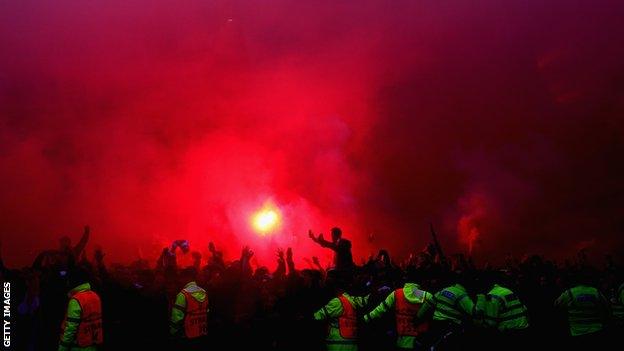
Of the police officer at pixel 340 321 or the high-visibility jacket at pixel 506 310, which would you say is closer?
the high-visibility jacket at pixel 506 310

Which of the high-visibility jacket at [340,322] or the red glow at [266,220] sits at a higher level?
the red glow at [266,220]

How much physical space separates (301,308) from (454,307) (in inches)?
126

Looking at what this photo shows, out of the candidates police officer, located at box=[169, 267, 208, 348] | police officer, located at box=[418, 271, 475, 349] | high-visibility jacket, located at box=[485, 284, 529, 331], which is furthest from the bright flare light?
high-visibility jacket, located at box=[485, 284, 529, 331]

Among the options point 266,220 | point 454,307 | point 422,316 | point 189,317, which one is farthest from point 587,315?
point 266,220

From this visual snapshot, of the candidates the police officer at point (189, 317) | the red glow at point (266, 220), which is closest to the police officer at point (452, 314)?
the police officer at point (189, 317)

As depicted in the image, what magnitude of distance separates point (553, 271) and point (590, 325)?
4680 mm

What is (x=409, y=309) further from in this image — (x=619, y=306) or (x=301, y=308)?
(x=619, y=306)

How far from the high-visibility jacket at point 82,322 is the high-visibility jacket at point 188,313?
121cm

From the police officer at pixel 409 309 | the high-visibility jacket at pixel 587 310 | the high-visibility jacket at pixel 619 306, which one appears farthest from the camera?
the high-visibility jacket at pixel 619 306

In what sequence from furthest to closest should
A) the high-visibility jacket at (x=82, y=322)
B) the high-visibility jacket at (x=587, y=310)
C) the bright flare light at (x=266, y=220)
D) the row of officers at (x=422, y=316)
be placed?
the bright flare light at (x=266, y=220), the high-visibility jacket at (x=587, y=310), the row of officers at (x=422, y=316), the high-visibility jacket at (x=82, y=322)

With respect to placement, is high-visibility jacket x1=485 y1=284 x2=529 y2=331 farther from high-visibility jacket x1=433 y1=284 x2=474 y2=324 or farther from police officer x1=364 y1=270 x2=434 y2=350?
police officer x1=364 y1=270 x2=434 y2=350

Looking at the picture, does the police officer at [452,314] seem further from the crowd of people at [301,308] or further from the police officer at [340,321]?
the police officer at [340,321]

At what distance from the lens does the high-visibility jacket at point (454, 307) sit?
731 cm

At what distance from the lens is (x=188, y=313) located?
26.1ft
